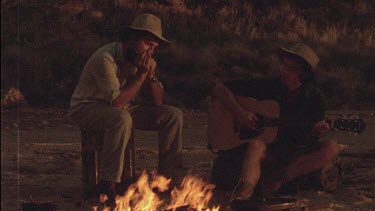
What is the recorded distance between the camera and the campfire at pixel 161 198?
6927mm

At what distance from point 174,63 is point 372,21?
888 cm

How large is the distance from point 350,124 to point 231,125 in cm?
110

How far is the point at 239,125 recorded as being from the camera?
25.8ft

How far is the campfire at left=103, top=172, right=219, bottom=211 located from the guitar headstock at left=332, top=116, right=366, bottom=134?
115 cm

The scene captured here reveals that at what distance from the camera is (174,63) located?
19391 mm

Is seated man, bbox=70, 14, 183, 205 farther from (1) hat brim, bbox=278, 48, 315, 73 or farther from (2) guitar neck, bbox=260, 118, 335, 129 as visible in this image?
(1) hat brim, bbox=278, 48, 315, 73

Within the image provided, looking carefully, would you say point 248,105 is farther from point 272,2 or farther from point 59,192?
point 272,2

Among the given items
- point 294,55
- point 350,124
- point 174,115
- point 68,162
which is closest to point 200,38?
point 68,162

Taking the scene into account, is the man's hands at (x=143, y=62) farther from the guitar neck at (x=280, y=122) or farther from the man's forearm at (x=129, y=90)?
the guitar neck at (x=280, y=122)

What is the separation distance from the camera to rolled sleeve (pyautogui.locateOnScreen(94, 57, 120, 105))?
7352 mm

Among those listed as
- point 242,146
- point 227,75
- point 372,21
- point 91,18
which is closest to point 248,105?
point 242,146

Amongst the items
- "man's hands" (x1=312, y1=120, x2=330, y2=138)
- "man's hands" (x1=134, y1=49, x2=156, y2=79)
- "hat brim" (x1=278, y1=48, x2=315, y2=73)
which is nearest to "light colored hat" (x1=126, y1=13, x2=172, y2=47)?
Result: "man's hands" (x1=134, y1=49, x2=156, y2=79)

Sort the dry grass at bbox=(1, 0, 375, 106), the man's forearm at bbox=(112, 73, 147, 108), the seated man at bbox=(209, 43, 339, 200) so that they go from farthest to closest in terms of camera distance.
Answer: the dry grass at bbox=(1, 0, 375, 106), the seated man at bbox=(209, 43, 339, 200), the man's forearm at bbox=(112, 73, 147, 108)

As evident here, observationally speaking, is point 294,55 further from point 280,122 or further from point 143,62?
point 143,62
